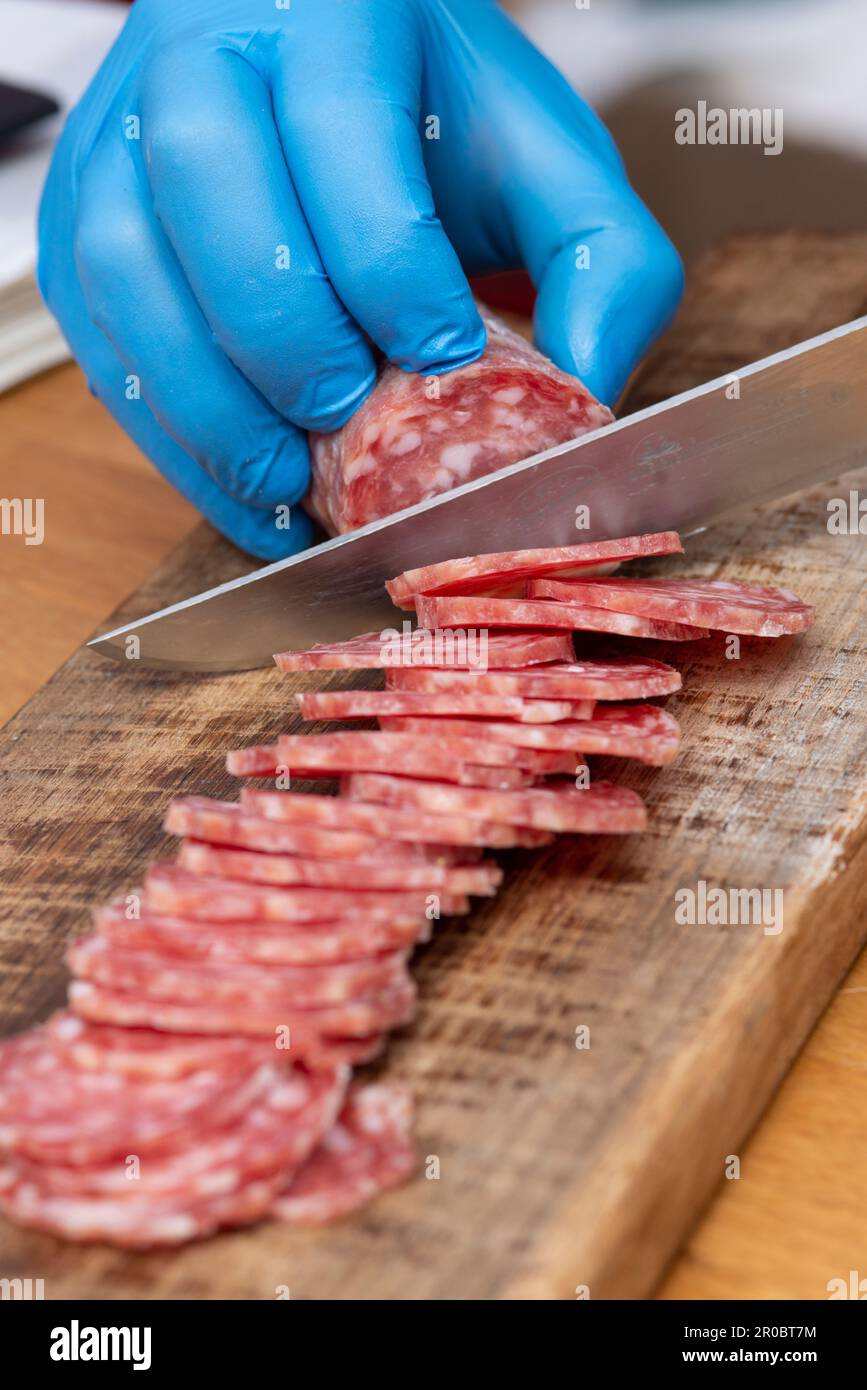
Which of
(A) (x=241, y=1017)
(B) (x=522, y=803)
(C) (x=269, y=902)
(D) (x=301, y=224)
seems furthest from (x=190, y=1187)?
(D) (x=301, y=224)

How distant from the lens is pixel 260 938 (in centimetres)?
145

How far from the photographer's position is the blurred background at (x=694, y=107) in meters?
3.12

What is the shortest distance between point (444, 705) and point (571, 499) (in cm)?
51

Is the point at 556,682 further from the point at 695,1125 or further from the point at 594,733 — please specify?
the point at 695,1125

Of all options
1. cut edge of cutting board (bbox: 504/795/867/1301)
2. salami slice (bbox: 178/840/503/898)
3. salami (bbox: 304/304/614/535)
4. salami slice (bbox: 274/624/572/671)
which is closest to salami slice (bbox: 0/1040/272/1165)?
salami slice (bbox: 178/840/503/898)

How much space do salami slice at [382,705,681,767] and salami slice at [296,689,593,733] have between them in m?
0.01

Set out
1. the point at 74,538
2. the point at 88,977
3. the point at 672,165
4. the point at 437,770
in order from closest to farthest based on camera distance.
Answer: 1. the point at 88,977
2. the point at 437,770
3. the point at 74,538
4. the point at 672,165

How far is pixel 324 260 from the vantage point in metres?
2.06

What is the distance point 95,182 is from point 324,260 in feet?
1.39

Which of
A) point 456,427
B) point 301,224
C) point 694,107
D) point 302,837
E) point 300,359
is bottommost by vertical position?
point 302,837

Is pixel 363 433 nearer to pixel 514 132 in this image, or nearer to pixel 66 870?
pixel 514 132

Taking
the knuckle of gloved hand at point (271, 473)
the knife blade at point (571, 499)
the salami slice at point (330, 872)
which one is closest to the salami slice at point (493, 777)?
the salami slice at point (330, 872)

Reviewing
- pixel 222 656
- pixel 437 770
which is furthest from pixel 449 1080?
pixel 222 656

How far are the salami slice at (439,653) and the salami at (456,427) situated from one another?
29 centimetres
